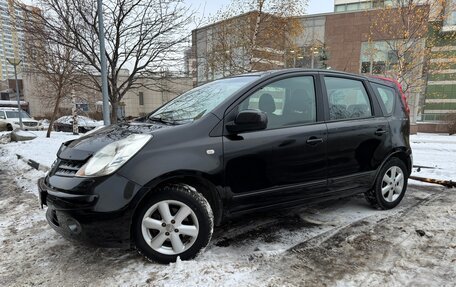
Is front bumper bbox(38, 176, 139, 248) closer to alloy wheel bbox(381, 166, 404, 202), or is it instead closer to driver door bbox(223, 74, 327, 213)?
driver door bbox(223, 74, 327, 213)

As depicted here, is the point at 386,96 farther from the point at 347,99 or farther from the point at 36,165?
the point at 36,165

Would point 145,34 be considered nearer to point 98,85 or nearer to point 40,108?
point 98,85

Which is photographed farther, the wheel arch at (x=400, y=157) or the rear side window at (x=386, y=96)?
the rear side window at (x=386, y=96)

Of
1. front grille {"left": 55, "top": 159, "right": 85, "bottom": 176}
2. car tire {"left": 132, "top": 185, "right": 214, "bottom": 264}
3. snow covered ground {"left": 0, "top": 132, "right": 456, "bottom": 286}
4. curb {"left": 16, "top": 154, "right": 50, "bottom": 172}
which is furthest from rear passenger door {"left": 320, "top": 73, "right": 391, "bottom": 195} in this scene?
curb {"left": 16, "top": 154, "right": 50, "bottom": 172}

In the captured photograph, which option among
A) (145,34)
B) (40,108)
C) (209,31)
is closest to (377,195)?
(145,34)

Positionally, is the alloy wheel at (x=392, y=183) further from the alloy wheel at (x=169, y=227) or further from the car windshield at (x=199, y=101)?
the alloy wheel at (x=169, y=227)

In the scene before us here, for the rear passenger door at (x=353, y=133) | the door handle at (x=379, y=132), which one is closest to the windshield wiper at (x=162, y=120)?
the rear passenger door at (x=353, y=133)

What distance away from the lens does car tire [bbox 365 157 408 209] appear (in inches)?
164

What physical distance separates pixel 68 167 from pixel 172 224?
1012 millimetres

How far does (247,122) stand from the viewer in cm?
296

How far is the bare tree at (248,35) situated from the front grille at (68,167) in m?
12.1

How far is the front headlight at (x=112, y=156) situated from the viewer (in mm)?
2635

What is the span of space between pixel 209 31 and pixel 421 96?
24839 mm

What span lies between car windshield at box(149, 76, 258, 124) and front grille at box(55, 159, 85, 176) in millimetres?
913
